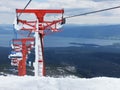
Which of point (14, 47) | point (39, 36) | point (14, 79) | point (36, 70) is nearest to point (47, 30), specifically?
point (39, 36)

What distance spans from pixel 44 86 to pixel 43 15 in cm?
1538

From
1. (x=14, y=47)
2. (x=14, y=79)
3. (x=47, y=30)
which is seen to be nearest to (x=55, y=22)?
(x=47, y=30)

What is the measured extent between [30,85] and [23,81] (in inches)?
12.1

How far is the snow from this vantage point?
10.3 meters

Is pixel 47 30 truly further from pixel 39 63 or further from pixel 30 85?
pixel 30 85

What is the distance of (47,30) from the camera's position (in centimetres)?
2548

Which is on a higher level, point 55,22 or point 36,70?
point 55,22

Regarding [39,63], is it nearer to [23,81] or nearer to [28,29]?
[28,29]

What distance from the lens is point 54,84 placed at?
1052cm

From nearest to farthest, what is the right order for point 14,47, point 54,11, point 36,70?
point 36,70 → point 54,11 → point 14,47

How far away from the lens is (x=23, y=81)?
1062 centimetres

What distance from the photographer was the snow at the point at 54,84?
10.3 m

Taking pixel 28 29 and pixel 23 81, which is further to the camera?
pixel 28 29

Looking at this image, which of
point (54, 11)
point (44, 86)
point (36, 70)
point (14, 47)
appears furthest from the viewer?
point (14, 47)
